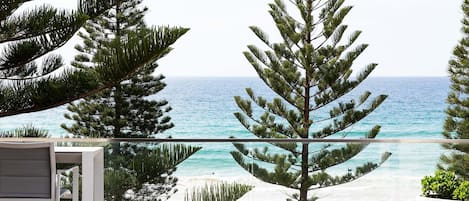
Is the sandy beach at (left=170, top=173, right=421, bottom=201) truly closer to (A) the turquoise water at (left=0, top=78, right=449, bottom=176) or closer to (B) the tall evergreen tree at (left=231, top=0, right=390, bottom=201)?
(B) the tall evergreen tree at (left=231, top=0, right=390, bottom=201)

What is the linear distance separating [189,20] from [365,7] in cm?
530

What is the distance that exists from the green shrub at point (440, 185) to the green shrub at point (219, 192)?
109 cm

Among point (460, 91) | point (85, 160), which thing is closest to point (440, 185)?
point (85, 160)

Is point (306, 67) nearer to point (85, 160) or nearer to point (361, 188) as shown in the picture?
point (361, 188)

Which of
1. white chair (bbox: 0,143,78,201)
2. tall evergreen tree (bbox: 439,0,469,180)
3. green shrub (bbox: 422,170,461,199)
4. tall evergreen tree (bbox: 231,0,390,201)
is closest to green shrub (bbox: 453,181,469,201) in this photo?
green shrub (bbox: 422,170,461,199)

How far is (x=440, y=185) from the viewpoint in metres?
4.38

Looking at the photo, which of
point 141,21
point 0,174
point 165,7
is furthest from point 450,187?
point 165,7

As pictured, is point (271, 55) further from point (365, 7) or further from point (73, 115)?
point (365, 7)

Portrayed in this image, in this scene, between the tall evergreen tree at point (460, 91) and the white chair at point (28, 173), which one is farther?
the tall evergreen tree at point (460, 91)

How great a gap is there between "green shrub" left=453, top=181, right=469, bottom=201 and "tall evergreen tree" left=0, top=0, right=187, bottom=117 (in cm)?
203

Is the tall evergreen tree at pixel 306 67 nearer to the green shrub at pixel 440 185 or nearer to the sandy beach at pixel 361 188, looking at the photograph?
the green shrub at pixel 440 185

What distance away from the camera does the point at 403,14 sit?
71.7 ft

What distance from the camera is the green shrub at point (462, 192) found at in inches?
174

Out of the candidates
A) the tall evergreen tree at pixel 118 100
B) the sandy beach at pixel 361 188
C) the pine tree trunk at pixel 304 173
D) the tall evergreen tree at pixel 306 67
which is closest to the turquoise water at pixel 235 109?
the tall evergreen tree at pixel 118 100
